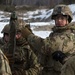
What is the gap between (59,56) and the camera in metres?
5.65

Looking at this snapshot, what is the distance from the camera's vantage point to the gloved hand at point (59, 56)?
18.5ft

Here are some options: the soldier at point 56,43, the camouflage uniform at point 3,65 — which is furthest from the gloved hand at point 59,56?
the camouflage uniform at point 3,65

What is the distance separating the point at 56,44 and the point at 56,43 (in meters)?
0.02

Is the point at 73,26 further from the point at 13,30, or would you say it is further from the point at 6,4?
the point at 6,4

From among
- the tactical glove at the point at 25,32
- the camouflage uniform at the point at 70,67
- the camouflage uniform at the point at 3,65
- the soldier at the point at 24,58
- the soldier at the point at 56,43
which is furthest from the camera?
the soldier at the point at 24,58

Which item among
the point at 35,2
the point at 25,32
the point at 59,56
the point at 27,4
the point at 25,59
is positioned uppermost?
the point at 25,32

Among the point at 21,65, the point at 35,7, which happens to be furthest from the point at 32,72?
the point at 35,7

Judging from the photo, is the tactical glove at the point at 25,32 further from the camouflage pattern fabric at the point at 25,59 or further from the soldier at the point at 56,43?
the camouflage pattern fabric at the point at 25,59

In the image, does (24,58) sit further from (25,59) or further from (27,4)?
(27,4)

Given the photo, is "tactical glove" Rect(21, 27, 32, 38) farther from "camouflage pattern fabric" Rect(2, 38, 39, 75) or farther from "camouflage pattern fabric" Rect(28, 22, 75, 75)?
"camouflage pattern fabric" Rect(2, 38, 39, 75)

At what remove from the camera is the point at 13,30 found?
621 centimetres

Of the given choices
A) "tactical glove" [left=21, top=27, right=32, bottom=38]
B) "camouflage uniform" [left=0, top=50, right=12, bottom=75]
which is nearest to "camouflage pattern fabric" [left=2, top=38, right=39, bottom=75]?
"tactical glove" [left=21, top=27, right=32, bottom=38]

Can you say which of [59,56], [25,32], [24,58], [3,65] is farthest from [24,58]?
[3,65]

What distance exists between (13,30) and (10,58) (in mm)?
396
